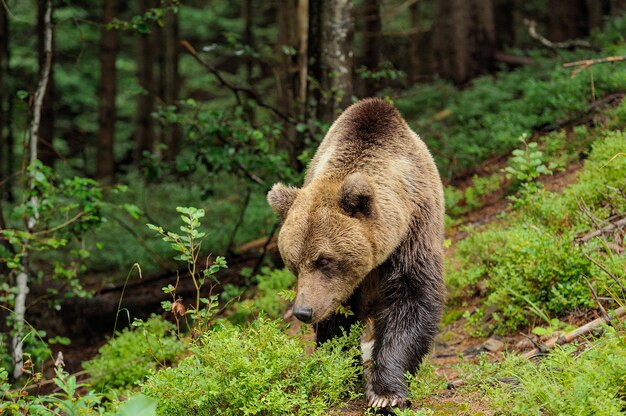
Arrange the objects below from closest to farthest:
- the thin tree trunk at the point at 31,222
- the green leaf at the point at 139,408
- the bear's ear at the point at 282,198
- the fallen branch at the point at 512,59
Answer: the green leaf at the point at 139,408
the bear's ear at the point at 282,198
the thin tree trunk at the point at 31,222
the fallen branch at the point at 512,59

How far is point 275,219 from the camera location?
1105cm

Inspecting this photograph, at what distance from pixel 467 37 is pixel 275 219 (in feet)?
22.6

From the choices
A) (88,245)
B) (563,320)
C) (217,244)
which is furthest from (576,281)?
(88,245)

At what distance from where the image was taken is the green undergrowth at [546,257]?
5.66m

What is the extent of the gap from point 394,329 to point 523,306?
5.90 feet

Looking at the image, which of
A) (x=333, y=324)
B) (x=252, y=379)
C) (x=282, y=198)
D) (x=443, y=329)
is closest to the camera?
(x=252, y=379)

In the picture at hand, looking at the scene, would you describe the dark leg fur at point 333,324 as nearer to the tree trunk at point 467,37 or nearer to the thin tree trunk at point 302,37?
the thin tree trunk at point 302,37

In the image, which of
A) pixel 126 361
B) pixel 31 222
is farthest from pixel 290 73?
pixel 126 361

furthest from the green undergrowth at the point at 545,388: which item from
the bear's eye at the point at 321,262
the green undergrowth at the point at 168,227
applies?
the green undergrowth at the point at 168,227

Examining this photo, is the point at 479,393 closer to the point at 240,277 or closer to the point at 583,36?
the point at 240,277

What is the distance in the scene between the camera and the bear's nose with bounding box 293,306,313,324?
4238mm

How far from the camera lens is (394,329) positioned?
4727mm

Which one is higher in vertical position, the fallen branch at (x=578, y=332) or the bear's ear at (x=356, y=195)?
the bear's ear at (x=356, y=195)

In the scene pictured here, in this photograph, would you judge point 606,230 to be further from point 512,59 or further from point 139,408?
point 512,59
